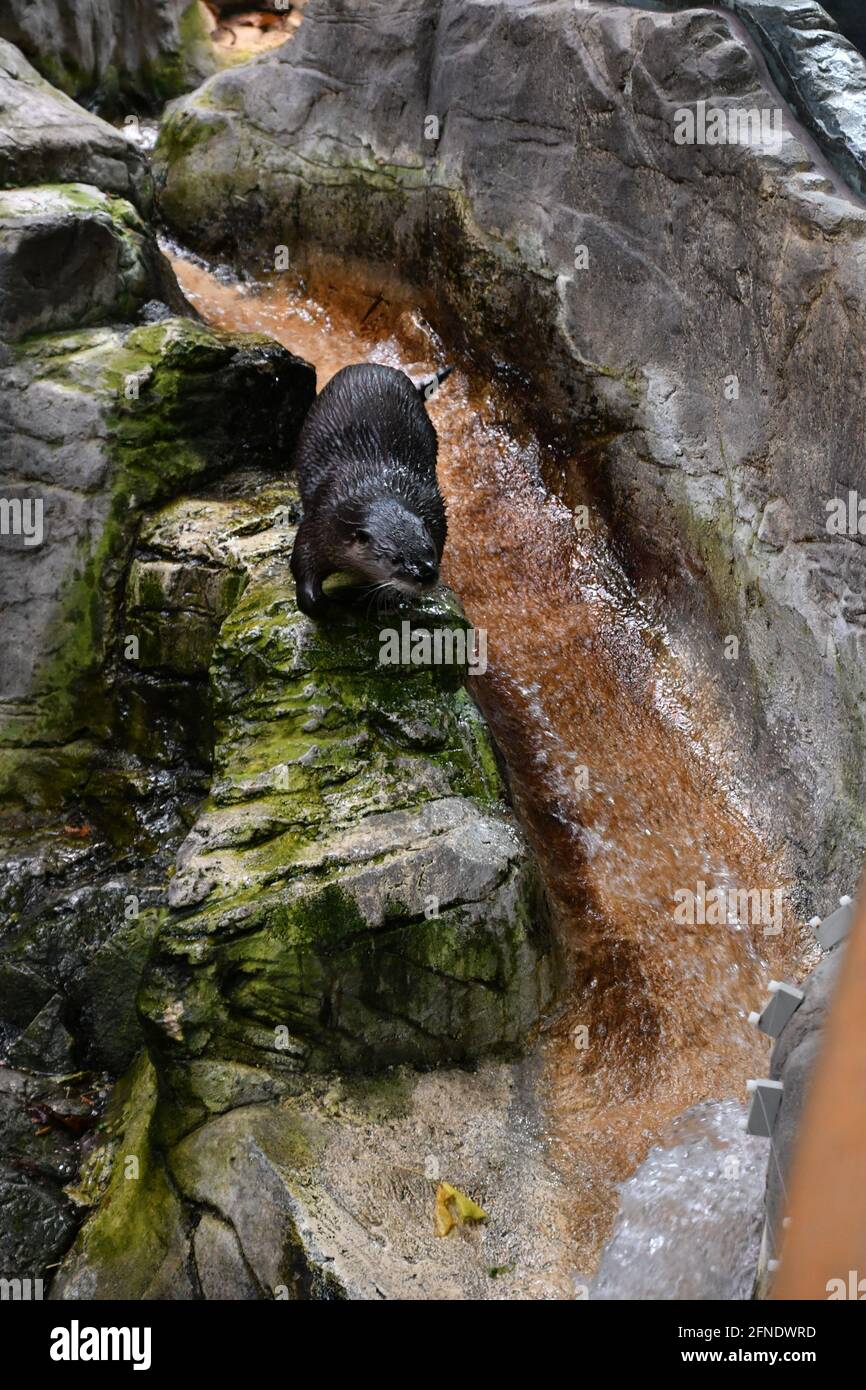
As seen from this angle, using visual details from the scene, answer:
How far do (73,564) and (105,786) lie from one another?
2.78 feet

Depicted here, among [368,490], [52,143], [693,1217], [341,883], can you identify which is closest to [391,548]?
[368,490]

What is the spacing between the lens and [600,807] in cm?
455

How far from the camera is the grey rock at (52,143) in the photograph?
17.0ft

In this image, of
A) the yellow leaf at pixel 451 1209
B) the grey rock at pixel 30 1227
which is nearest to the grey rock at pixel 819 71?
the yellow leaf at pixel 451 1209

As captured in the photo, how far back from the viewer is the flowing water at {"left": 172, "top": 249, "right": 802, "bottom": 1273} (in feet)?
12.1

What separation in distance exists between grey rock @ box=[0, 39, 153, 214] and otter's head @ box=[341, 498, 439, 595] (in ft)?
8.08

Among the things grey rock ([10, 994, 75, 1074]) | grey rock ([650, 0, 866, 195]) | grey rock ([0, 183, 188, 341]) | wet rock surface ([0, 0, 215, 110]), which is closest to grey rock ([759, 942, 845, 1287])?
grey rock ([10, 994, 75, 1074])

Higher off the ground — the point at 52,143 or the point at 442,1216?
the point at 52,143

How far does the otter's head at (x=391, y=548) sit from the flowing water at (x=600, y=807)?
100 cm

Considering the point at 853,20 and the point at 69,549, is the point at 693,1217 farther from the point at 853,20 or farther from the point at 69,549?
the point at 853,20

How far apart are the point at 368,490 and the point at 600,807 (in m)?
Result: 1.44

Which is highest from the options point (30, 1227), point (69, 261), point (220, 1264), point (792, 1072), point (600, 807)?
point (69, 261)

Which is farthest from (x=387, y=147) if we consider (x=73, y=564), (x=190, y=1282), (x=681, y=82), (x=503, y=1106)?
(x=190, y=1282)

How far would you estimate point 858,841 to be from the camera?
3932mm
